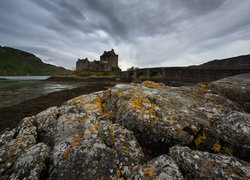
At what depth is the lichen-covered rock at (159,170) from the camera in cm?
220

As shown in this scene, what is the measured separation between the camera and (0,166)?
2838 mm

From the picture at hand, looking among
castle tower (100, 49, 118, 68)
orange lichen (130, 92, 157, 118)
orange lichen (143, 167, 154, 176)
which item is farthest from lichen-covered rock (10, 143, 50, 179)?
castle tower (100, 49, 118, 68)

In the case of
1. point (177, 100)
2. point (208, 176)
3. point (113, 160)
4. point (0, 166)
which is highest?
point (177, 100)

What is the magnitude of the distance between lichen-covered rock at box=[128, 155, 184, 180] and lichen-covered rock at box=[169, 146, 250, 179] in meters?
0.16

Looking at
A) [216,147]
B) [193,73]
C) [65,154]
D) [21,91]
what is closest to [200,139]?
[216,147]

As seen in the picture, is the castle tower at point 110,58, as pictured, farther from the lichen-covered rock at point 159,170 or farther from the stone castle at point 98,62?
the lichen-covered rock at point 159,170

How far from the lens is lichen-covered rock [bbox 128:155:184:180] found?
2.20 m

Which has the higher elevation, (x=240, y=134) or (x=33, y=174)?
(x=240, y=134)

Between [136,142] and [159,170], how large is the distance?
89 centimetres

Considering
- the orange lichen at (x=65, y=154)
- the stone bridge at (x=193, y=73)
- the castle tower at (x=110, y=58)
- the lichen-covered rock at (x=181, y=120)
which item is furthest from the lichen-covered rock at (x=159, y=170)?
the castle tower at (x=110, y=58)

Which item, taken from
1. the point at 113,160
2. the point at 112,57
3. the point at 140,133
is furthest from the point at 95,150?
the point at 112,57

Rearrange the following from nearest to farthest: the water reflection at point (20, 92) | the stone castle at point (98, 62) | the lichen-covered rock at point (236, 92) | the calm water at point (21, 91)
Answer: the lichen-covered rock at point (236, 92) < the water reflection at point (20, 92) < the calm water at point (21, 91) < the stone castle at point (98, 62)

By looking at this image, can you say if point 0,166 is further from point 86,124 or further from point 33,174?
point 86,124

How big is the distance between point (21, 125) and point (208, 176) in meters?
4.85
